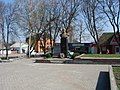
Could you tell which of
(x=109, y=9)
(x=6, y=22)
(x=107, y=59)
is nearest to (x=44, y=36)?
(x=6, y=22)

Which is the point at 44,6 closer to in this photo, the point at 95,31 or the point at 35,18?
the point at 35,18

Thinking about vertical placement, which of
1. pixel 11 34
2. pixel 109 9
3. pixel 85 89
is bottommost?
pixel 85 89

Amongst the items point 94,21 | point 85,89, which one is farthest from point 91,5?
point 85,89

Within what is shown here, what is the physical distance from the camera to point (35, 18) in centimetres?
5050

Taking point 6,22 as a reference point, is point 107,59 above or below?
below

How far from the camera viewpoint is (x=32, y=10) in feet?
162

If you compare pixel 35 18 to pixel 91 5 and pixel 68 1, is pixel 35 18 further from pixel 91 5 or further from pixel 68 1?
pixel 91 5

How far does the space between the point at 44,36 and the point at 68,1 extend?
9.78 m

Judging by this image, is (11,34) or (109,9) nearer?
(109,9)

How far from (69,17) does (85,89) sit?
127ft

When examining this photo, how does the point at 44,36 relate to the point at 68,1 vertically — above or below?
below

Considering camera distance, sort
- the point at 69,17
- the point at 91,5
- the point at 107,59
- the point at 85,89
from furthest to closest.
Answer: the point at 69,17, the point at 91,5, the point at 107,59, the point at 85,89

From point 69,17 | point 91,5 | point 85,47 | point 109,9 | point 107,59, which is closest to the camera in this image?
point 107,59

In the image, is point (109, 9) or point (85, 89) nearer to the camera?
point (85, 89)
